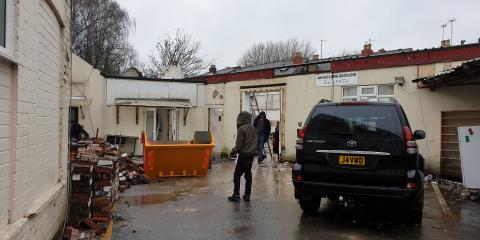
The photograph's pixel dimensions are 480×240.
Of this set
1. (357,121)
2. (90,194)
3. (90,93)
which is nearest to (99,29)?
(90,93)

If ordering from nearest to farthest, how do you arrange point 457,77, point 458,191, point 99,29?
point 458,191, point 457,77, point 99,29

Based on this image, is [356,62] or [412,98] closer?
[412,98]

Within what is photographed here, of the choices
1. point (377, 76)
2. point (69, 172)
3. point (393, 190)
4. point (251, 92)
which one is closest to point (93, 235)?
point (69, 172)

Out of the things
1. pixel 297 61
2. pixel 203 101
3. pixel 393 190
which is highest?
pixel 297 61

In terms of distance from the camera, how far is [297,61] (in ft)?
60.3

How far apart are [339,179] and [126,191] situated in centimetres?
512

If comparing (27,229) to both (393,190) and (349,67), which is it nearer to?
(393,190)

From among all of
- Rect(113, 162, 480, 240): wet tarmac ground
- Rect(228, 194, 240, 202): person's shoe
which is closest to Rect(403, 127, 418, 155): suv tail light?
Rect(113, 162, 480, 240): wet tarmac ground

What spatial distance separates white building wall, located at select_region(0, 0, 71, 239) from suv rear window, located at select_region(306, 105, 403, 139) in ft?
11.6

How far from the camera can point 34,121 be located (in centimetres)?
438

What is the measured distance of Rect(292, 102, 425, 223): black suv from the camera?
5930 millimetres

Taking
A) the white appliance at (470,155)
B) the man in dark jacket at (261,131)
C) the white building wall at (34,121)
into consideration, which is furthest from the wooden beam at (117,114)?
the white appliance at (470,155)

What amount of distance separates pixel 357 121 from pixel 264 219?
84.1 inches

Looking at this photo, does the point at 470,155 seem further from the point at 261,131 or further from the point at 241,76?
the point at 241,76
